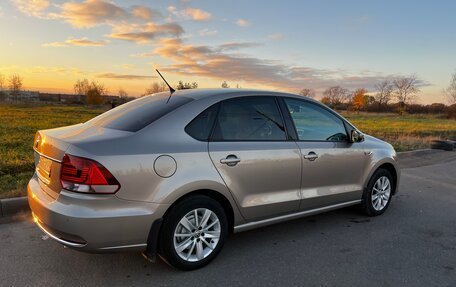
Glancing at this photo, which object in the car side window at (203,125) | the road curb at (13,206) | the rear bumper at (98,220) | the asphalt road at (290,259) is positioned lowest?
the asphalt road at (290,259)

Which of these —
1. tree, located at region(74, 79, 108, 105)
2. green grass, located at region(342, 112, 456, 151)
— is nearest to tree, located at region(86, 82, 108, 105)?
tree, located at region(74, 79, 108, 105)

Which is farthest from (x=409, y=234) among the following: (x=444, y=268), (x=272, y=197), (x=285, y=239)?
(x=272, y=197)

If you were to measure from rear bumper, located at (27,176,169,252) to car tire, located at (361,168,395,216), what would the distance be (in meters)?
3.09

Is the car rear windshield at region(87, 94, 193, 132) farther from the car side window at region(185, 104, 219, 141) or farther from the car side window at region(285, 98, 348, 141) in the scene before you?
the car side window at region(285, 98, 348, 141)

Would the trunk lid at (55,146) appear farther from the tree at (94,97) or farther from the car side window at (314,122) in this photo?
the tree at (94,97)

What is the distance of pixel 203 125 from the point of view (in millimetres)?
3547

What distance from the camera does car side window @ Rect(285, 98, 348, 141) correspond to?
4305mm

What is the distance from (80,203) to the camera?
9.65ft

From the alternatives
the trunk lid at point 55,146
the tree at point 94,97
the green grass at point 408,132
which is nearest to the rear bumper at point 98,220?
the trunk lid at point 55,146

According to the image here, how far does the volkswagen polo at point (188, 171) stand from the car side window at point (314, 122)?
1 cm

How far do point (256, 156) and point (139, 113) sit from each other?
123cm

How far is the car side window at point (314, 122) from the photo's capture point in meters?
4.30

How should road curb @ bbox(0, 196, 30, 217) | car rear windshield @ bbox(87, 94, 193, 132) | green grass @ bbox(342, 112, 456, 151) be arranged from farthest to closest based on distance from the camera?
green grass @ bbox(342, 112, 456, 151)
road curb @ bbox(0, 196, 30, 217)
car rear windshield @ bbox(87, 94, 193, 132)

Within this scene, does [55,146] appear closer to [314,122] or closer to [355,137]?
[314,122]
